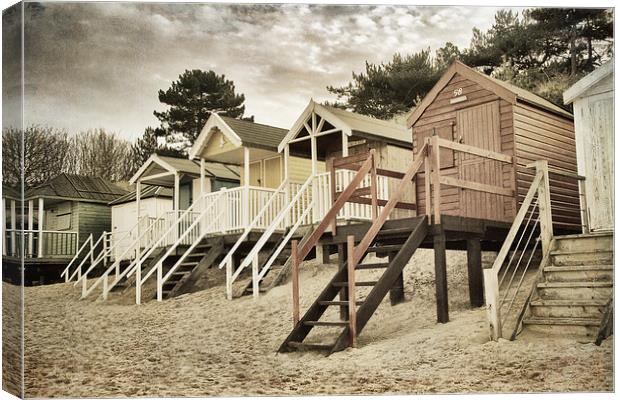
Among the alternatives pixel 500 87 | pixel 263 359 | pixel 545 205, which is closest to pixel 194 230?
pixel 263 359

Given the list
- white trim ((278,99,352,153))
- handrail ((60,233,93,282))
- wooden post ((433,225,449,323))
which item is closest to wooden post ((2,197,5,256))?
handrail ((60,233,93,282))

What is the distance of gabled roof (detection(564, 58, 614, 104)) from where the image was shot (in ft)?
33.1

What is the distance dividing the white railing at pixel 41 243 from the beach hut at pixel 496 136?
5396 mm

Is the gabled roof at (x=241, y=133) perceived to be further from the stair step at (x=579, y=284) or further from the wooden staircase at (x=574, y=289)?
the stair step at (x=579, y=284)

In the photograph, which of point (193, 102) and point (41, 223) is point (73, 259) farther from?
point (193, 102)

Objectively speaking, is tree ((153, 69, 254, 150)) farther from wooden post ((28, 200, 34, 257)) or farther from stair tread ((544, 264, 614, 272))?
stair tread ((544, 264, 614, 272))

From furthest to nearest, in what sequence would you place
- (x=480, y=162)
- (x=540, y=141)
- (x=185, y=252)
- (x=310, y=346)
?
(x=185, y=252) < (x=480, y=162) < (x=540, y=141) < (x=310, y=346)

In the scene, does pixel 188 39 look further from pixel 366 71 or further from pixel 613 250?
pixel 613 250

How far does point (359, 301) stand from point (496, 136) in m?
3.65

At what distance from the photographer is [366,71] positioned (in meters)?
10.5

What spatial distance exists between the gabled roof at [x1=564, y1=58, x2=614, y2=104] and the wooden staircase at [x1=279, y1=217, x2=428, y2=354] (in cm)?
272

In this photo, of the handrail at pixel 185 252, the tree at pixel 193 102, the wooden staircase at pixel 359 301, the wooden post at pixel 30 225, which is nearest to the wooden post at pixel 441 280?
the wooden staircase at pixel 359 301

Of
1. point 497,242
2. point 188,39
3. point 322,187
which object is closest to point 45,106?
point 188,39

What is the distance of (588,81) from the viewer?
33.9ft
